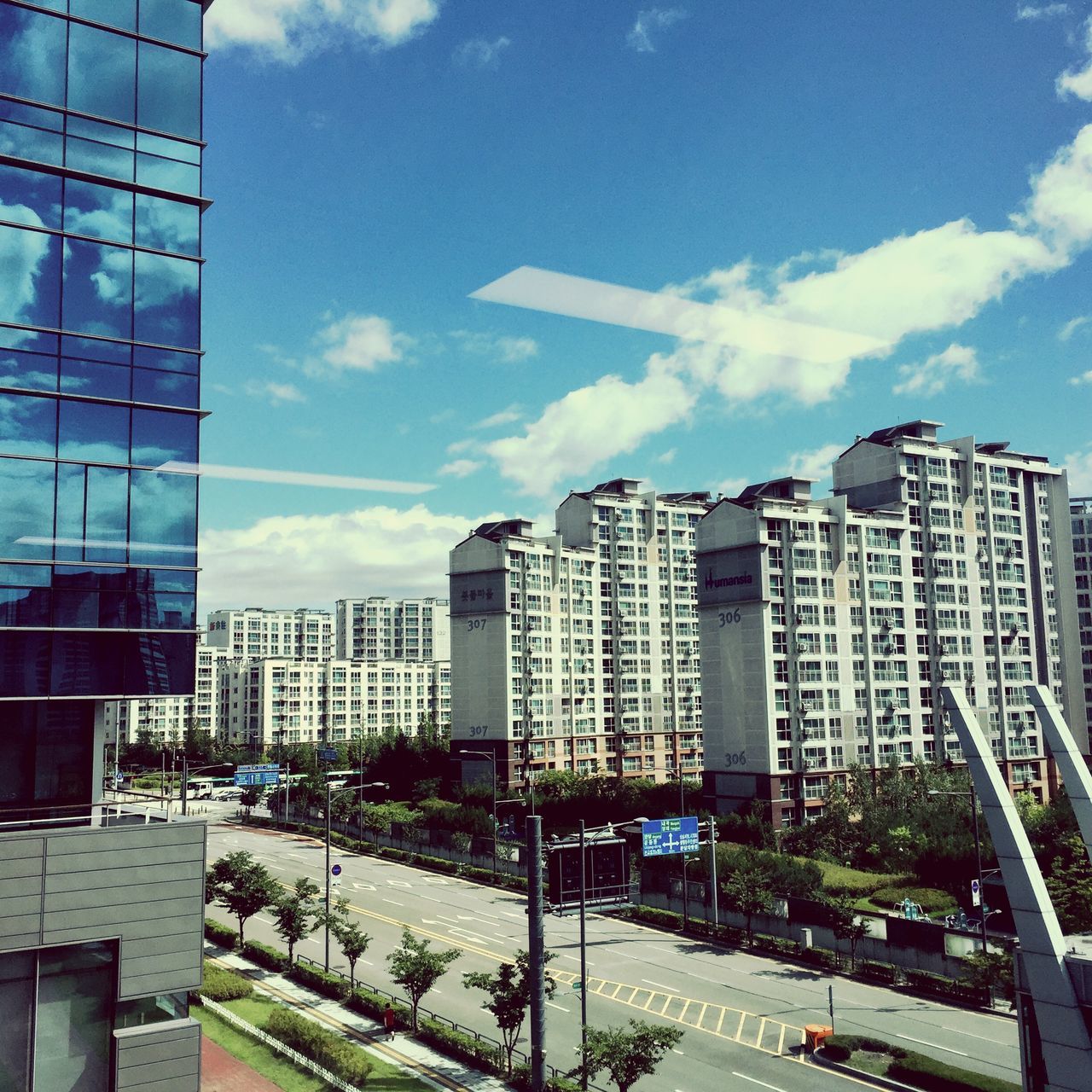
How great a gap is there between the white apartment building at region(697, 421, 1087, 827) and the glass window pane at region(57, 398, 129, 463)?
191 feet

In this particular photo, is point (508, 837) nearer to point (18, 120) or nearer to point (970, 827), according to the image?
point (970, 827)

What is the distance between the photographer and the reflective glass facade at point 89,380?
22.8 meters

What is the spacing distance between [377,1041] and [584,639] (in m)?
72.5

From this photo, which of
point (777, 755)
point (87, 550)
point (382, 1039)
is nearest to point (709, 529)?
point (777, 755)

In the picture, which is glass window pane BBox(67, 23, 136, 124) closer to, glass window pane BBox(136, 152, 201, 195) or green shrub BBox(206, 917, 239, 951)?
glass window pane BBox(136, 152, 201, 195)

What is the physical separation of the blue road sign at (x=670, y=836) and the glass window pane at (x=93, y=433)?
95.4 feet

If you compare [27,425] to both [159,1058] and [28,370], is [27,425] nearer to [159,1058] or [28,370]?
[28,370]

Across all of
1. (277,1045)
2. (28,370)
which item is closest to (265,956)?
(277,1045)

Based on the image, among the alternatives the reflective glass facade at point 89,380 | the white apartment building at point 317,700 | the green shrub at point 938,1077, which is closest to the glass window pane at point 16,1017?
the reflective glass facade at point 89,380

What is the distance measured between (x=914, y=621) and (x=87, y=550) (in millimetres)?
72214

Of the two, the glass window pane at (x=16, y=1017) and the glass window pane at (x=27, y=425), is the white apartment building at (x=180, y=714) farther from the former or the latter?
the glass window pane at (x=16, y=1017)

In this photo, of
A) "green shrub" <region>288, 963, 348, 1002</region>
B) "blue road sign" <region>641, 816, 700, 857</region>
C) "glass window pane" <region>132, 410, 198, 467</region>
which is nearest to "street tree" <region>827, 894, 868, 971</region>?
"blue road sign" <region>641, 816, 700, 857</region>

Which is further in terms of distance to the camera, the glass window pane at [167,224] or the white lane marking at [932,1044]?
the white lane marking at [932,1044]

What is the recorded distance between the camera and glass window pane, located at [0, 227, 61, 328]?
22891mm
